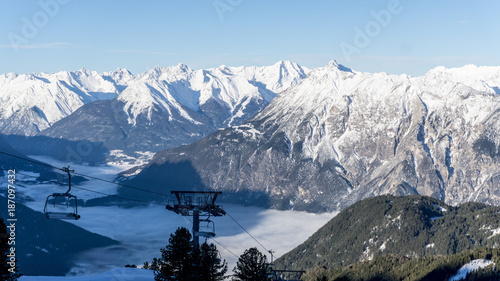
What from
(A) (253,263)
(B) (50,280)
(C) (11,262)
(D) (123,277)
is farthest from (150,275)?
(C) (11,262)

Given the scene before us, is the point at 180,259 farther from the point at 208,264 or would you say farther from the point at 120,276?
the point at 120,276

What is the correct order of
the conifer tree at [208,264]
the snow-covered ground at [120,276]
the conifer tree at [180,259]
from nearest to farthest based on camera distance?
1. the conifer tree at [180,259]
2. the conifer tree at [208,264]
3. the snow-covered ground at [120,276]

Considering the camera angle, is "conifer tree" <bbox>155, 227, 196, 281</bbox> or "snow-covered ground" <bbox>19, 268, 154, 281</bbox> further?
"snow-covered ground" <bbox>19, 268, 154, 281</bbox>

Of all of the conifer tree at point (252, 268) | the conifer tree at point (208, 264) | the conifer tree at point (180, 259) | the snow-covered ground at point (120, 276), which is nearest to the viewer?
the conifer tree at point (180, 259)

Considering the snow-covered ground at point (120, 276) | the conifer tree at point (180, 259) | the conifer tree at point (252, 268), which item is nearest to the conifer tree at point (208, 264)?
the conifer tree at point (180, 259)

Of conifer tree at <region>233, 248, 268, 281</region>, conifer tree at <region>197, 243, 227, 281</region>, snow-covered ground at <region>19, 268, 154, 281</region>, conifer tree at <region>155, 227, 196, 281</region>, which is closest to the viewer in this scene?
conifer tree at <region>155, 227, 196, 281</region>

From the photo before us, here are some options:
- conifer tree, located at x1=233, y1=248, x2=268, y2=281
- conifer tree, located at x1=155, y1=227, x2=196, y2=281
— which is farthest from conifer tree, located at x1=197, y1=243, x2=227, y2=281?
conifer tree, located at x1=233, y1=248, x2=268, y2=281

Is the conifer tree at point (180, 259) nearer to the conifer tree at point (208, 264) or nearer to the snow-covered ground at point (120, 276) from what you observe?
the conifer tree at point (208, 264)

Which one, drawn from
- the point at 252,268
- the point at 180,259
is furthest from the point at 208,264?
the point at 252,268

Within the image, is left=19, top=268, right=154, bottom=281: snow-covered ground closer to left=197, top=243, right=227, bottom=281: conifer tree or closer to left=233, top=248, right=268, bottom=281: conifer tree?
left=233, top=248, right=268, bottom=281: conifer tree

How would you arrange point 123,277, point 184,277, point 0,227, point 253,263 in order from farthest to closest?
point 123,277 → point 253,263 → point 184,277 → point 0,227

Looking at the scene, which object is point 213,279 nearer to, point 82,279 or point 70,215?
point 70,215
